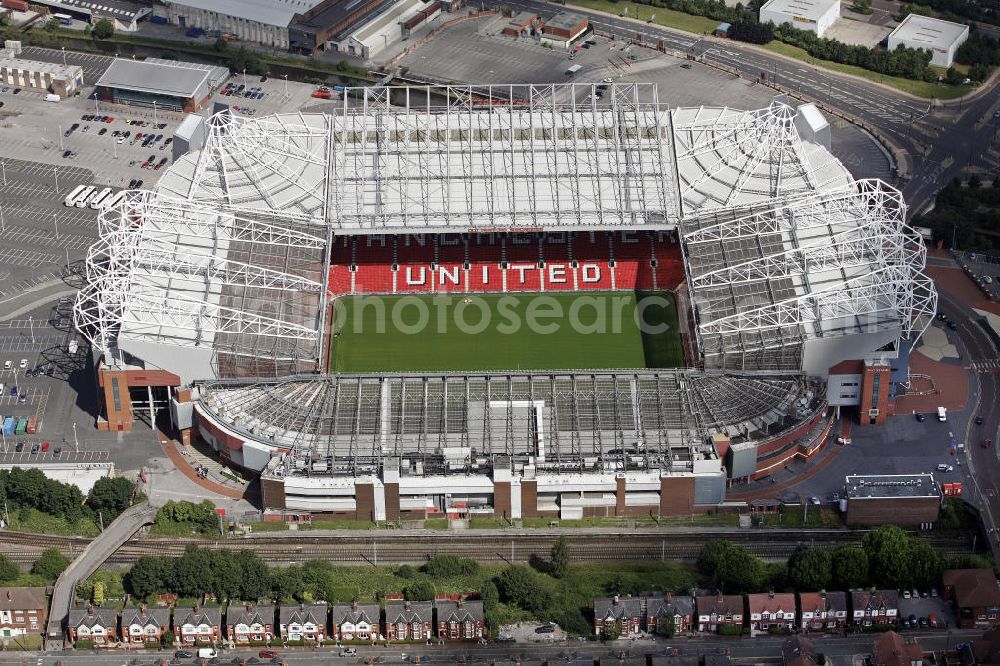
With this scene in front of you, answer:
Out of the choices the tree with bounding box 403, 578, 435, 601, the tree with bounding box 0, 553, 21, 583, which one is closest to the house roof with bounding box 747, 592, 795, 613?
the tree with bounding box 403, 578, 435, 601

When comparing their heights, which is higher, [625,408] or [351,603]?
[625,408]

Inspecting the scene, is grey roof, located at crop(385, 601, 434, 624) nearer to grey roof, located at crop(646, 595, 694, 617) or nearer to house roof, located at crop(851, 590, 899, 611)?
grey roof, located at crop(646, 595, 694, 617)

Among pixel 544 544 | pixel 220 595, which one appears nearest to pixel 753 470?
pixel 544 544

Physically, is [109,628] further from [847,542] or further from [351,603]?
[847,542]

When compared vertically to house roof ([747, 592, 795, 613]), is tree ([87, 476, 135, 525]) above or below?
above

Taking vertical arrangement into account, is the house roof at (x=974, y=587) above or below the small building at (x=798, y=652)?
above

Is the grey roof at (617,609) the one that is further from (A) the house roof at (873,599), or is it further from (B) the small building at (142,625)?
(B) the small building at (142,625)

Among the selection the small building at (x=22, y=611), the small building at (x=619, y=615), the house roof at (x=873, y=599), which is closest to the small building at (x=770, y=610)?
the house roof at (x=873, y=599)
